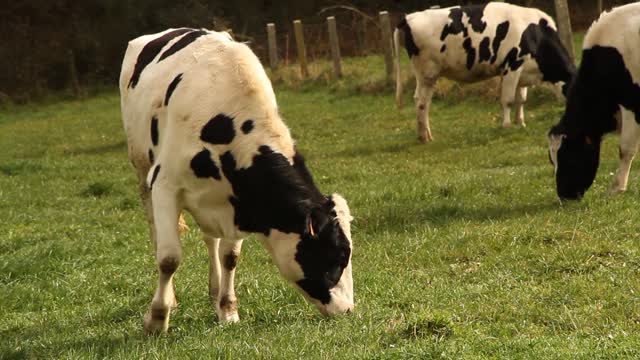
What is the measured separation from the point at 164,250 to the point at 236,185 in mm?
658

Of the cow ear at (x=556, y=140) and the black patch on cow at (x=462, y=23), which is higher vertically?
the black patch on cow at (x=462, y=23)

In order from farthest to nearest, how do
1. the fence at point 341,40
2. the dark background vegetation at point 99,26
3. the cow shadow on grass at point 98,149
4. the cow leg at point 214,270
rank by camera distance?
1. the dark background vegetation at point 99,26
2. the fence at point 341,40
3. the cow shadow on grass at point 98,149
4. the cow leg at point 214,270

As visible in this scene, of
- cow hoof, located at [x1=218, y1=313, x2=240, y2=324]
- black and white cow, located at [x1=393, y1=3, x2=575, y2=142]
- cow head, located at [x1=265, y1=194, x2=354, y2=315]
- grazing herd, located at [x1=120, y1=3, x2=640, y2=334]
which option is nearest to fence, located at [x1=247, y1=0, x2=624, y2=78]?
black and white cow, located at [x1=393, y1=3, x2=575, y2=142]

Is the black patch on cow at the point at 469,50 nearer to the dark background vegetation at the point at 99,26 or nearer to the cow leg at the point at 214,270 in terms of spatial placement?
the cow leg at the point at 214,270

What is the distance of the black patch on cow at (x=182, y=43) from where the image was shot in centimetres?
766

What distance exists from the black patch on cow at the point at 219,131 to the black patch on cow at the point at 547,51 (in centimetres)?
1259

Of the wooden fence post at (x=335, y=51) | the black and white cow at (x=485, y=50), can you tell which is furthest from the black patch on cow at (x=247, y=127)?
the wooden fence post at (x=335, y=51)

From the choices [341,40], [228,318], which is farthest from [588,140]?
[341,40]

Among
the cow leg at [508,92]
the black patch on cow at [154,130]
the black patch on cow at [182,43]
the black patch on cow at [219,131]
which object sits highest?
the black patch on cow at [182,43]

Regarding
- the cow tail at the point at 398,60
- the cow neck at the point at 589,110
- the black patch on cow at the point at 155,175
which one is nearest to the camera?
the black patch on cow at the point at 155,175

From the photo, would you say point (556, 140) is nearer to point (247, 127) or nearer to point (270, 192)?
point (247, 127)

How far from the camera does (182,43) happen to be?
7.72m

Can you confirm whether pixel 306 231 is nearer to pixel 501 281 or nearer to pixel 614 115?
pixel 501 281

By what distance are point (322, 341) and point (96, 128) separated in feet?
62.1
